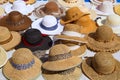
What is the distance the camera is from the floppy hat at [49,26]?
2699mm

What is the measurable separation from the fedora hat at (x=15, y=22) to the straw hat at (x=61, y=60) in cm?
65

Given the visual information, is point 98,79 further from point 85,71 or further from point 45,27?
point 45,27

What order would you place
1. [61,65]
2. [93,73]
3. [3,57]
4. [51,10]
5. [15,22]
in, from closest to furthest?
1. [61,65]
2. [93,73]
3. [3,57]
4. [15,22]
5. [51,10]

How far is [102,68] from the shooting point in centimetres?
219

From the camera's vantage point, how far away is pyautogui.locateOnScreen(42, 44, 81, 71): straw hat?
213 cm

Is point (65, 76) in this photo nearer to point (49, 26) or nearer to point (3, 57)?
point (3, 57)

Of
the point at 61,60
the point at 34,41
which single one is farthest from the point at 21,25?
the point at 61,60

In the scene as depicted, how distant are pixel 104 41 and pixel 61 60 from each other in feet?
1.71

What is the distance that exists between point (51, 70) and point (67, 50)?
0.19 metres

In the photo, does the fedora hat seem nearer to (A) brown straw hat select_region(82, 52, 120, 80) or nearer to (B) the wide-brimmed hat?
(B) the wide-brimmed hat

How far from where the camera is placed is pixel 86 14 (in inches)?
107

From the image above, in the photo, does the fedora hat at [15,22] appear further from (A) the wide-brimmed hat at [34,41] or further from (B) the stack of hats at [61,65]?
(B) the stack of hats at [61,65]

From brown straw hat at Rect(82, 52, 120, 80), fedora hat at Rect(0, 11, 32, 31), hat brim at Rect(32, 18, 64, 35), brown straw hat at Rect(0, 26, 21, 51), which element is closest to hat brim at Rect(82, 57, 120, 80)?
brown straw hat at Rect(82, 52, 120, 80)

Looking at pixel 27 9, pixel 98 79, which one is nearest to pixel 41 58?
pixel 98 79
